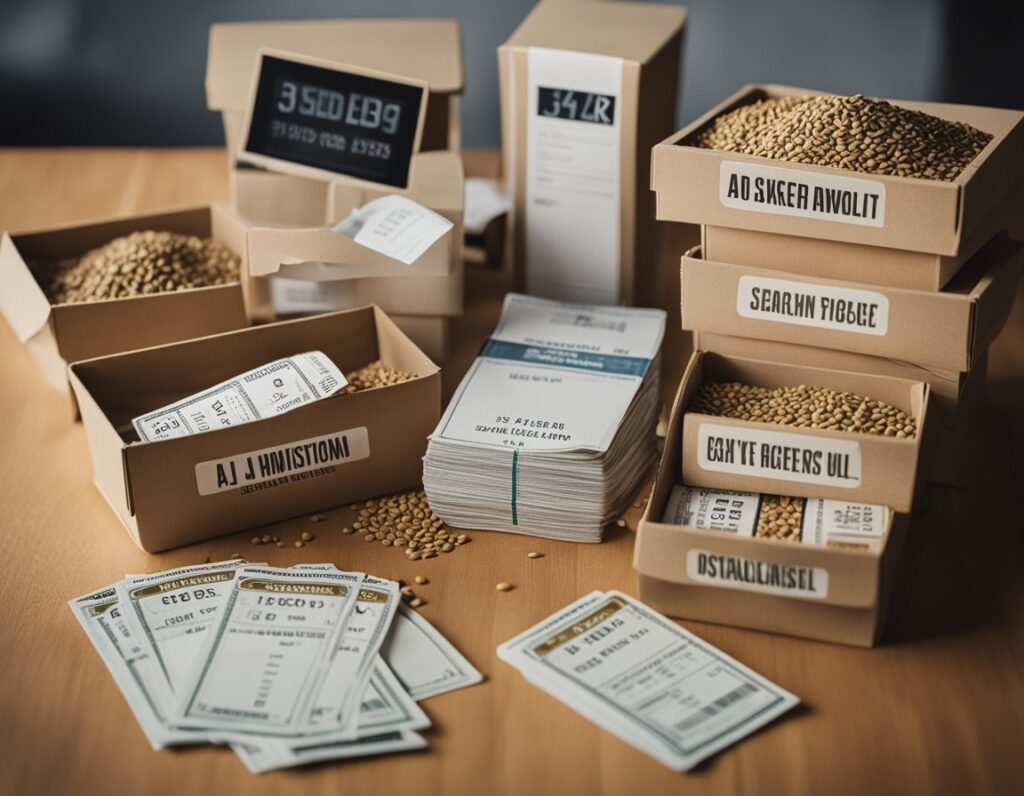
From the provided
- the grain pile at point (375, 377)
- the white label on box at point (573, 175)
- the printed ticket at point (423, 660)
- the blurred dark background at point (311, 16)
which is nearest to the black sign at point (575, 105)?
the white label on box at point (573, 175)

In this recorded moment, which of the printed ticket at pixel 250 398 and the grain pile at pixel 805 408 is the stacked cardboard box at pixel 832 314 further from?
the printed ticket at pixel 250 398

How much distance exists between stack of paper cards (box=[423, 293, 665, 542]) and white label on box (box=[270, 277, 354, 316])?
278 mm

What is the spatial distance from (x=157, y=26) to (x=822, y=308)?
92.6 inches

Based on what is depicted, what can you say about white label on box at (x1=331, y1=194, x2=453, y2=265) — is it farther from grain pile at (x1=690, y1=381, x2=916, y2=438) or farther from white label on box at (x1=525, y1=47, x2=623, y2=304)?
grain pile at (x1=690, y1=381, x2=916, y2=438)

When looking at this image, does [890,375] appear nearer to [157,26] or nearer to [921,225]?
[921,225]

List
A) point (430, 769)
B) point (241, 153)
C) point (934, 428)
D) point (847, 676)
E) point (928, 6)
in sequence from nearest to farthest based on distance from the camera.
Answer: point (430, 769) < point (847, 676) < point (934, 428) < point (241, 153) < point (928, 6)

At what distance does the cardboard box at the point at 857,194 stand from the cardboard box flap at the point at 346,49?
1.99ft

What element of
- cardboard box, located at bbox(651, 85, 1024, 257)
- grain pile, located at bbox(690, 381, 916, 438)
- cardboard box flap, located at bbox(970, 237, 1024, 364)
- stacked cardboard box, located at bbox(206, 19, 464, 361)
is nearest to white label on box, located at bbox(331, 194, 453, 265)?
stacked cardboard box, located at bbox(206, 19, 464, 361)

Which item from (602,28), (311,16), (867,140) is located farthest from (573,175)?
(311,16)

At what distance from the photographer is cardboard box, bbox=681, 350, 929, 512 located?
138 centimetres

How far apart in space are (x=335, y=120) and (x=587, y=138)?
0.39 meters

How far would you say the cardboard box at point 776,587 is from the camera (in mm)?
1273

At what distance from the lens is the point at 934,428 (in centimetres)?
150

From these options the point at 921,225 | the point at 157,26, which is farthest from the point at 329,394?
the point at 157,26
